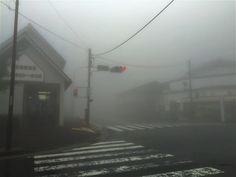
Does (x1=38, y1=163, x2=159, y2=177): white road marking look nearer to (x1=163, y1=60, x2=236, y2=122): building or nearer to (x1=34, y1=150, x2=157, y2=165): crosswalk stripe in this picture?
(x1=34, y1=150, x2=157, y2=165): crosswalk stripe

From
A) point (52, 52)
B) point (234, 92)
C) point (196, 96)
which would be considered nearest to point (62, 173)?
point (52, 52)

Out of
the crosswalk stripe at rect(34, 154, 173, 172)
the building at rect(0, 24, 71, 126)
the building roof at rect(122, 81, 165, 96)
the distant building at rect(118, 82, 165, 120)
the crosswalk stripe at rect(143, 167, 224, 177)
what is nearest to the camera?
the crosswalk stripe at rect(143, 167, 224, 177)

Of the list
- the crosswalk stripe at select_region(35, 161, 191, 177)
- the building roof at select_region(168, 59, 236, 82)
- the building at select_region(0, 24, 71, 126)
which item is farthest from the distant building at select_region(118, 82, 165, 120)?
the crosswalk stripe at select_region(35, 161, 191, 177)

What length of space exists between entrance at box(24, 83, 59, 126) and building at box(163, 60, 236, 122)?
1967 centimetres

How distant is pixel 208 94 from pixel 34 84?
901 inches

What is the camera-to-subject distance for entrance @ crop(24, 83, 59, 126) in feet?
67.4

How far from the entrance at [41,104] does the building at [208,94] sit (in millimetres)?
19674

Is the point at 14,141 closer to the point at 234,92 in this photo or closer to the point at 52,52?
the point at 52,52

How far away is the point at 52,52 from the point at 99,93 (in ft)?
122

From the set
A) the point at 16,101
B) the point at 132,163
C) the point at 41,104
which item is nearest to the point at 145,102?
the point at 41,104

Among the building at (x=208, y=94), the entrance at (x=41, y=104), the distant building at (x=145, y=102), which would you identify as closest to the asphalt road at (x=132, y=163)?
the entrance at (x=41, y=104)

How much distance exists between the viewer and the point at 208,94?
36.2 m

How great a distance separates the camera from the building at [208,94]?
111 ft

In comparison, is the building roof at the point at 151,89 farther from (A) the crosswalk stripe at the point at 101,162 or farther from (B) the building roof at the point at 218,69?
(A) the crosswalk stripe at the point at 101,162
